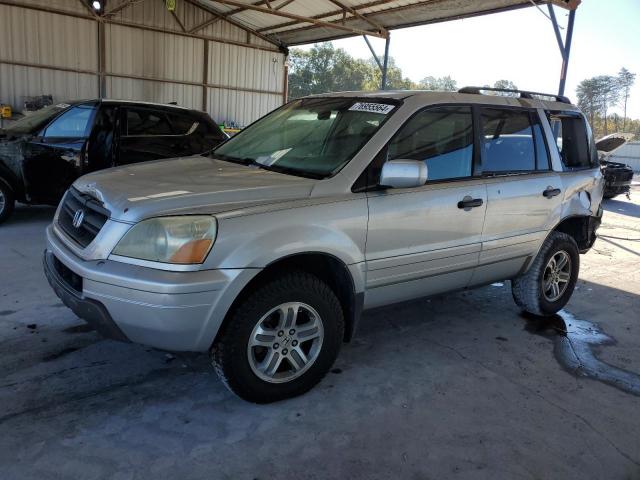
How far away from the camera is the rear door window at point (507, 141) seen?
399cm

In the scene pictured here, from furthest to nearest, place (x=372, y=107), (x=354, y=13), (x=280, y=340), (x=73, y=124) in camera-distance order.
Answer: (x=354, y=13)
(x=73, y=124)
(x=372, y=107)
(x=280, y=340)

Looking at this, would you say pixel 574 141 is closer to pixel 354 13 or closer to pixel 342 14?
pixel 354 13

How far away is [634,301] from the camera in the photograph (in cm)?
558

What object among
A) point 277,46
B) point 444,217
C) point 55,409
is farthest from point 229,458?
point 277,46

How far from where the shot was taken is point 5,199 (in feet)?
22.6

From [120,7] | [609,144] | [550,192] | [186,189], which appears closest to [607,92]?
[609,144]

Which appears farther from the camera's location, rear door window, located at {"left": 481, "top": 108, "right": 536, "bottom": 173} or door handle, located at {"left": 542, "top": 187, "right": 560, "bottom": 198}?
door handle, located at {"left": 542, "top": 187, "right": 560, "bottom": 198}

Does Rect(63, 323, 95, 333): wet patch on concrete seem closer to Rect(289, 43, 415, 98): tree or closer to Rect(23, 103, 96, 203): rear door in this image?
Rect(23, 103, 96, 203): rear door

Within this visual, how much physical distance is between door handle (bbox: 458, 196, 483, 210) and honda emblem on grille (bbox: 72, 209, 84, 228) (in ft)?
7.84

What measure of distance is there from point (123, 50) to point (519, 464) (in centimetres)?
1667

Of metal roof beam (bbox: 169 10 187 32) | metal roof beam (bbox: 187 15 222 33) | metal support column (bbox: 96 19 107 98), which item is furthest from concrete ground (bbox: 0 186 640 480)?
metal roof beam (bbox: 187 15 222 33)

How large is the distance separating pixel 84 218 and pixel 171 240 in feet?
2.41

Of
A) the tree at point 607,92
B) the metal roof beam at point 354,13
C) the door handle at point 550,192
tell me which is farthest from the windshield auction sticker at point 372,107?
the tree at point 607,92

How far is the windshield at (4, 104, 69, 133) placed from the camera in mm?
7084
